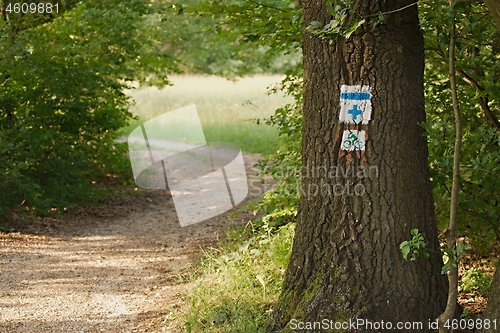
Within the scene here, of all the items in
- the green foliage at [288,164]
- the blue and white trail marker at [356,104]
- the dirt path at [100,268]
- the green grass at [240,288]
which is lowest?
the dirt path at [100,268]

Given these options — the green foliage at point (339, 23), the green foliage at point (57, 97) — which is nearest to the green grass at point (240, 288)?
the green foliage at point (339, 23)

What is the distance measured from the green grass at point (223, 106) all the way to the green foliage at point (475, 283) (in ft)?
28.7

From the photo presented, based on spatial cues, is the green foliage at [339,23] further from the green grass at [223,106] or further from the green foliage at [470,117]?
the green grass at [223,106]

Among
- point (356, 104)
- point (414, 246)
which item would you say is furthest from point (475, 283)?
point (356, 104)

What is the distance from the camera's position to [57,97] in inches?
382

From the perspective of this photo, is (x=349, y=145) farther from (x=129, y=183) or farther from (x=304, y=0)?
(x=129, y=183)

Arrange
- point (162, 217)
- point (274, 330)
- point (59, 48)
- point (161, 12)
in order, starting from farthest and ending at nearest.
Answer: point (161, 12), point (162, 217), point (59, 48), point (274, 330)

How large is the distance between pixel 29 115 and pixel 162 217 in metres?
2.65

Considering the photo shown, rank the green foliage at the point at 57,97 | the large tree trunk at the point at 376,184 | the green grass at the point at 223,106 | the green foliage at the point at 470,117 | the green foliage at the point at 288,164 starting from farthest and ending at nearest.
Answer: the green grass at the point at 223,106
the green foliage at the point at 57,97
the green foliage at the point at 288,164
the green foliage at the point at 470,117
the large tree trunk at the point at 376,184

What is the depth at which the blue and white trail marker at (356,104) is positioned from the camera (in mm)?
A: 4074

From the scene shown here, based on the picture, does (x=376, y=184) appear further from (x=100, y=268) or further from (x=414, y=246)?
(x=100, y=268)

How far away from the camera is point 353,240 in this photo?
4.11m

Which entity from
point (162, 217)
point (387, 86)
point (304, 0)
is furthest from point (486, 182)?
point (162, 217)

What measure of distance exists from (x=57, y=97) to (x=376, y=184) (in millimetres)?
6936
